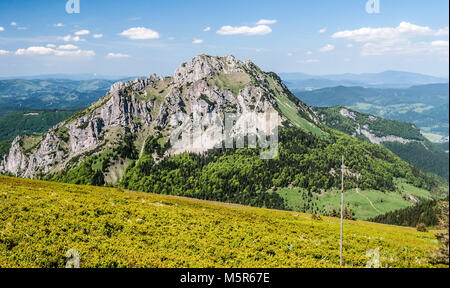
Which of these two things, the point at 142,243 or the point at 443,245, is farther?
the point at 142,243

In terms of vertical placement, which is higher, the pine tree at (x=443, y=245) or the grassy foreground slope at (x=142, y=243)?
the pine tree at (x=443, y=245)

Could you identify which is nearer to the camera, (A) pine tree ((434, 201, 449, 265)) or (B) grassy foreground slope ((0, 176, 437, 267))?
(A) pine tree ((434, 201, 449, 265))

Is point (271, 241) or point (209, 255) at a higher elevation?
point (209, 255)

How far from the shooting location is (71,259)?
16.2m

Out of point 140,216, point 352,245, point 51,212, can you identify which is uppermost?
point 51,212

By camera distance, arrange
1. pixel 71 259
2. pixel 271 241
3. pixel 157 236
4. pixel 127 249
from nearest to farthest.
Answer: pixel 71 259
pixel 127 249
pixel 157 236
pixel 271 241

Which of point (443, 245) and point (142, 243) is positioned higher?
point (443, 245)

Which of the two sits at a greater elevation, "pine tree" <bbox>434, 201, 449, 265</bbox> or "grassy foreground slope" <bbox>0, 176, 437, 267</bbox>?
"pine tree" <bbox>434, 201, 449, 265</bbox>

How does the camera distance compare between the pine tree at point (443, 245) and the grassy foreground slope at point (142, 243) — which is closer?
the pine tree at point (443, 245)
